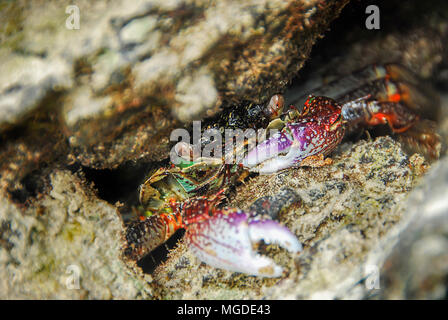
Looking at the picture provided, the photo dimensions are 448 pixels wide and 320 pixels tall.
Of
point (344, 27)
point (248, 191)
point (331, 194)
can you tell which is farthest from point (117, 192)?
point (344, 27)

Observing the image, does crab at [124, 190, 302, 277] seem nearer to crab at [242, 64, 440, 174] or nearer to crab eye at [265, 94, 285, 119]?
crab at [242, 64, 440, 174]

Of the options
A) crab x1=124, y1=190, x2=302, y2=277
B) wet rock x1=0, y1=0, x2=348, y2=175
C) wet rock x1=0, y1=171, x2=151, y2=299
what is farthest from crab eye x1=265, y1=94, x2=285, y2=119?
wet rock x1=0, y1=171, x2=151, y2=299

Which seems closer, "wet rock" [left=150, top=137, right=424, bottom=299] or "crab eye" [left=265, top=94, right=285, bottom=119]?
"wet rock" [left=150, top=137, right=424, bottom=299]

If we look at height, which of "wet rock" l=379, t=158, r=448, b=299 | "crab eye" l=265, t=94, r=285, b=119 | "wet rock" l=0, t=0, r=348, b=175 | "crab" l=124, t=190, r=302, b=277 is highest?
"wet rock" l=0, t=0, r=348, b=175

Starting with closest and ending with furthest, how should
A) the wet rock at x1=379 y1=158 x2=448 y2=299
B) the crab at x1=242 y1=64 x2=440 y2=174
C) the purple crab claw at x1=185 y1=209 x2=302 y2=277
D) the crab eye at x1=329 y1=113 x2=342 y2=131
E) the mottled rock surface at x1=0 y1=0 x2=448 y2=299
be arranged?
the wet rock at x1=379 y1=158 x2=448 y2=299, the mottled rock surface at x1=0 y1=0 x2=448 y2=299, the purple crab claw at x1=185 y1=209 x2=302 y2=277, the crab at x1=242 y1=64 x2=440 y2=174, the crab eye at x1=329 y1=113 x2=342 y2=131

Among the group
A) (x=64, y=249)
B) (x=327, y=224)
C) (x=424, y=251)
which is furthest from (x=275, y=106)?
(x=64, y=249)

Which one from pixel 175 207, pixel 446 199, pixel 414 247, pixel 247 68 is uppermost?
pixel 247 68

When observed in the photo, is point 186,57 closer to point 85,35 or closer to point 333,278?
point 85,35

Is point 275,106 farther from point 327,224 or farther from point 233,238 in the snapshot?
point 233,238
